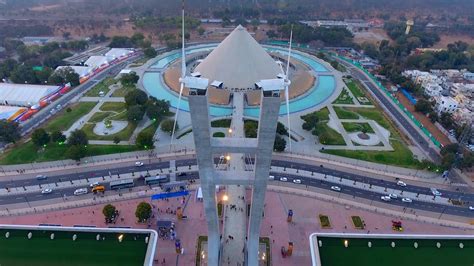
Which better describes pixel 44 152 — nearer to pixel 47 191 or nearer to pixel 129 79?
pixel 47 191

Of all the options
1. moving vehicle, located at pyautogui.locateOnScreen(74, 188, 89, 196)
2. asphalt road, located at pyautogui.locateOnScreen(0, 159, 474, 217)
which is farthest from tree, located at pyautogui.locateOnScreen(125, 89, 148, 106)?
moving vehicle, located at pyautogui.locateOnScreen(74, 188, 89, 196)

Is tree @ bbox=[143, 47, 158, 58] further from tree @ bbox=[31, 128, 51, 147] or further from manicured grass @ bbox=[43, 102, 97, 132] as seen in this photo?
tree @ bbox=[31, 128, 51, 147]

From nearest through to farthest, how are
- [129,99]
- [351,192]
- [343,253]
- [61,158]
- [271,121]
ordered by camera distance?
[271,121], [343,253], [351,192], [61,158], [129,99]

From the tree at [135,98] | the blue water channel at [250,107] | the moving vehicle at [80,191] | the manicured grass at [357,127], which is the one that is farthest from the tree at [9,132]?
the manicured grass at [357,127]

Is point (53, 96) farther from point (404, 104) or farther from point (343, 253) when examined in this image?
point (404, 104)

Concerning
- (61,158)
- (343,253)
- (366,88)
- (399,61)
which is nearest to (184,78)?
(343,253)

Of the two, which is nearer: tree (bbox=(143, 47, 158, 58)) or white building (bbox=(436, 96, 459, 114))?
white building (bbox=(436, 96, 459, 114))
